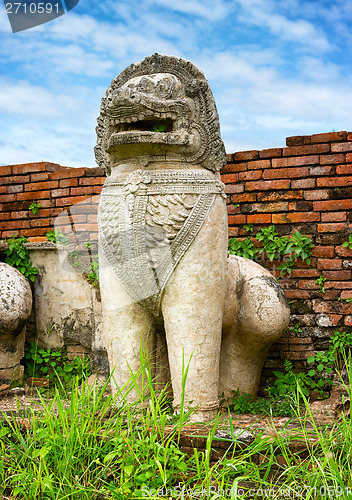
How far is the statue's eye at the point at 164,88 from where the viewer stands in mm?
2816

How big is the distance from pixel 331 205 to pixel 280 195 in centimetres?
38

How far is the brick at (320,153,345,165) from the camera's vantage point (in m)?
3.96

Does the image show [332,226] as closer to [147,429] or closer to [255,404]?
[255,404]

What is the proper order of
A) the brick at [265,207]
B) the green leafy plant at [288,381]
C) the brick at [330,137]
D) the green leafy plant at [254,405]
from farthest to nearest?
1. the brick at [265,207]
2. the brick at [330,137]
3. the green leafy plant at [288,381]
4. the green leafy plant at [254,405]

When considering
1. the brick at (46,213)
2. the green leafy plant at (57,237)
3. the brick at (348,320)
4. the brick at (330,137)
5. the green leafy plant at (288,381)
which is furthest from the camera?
the brick at (46,213)

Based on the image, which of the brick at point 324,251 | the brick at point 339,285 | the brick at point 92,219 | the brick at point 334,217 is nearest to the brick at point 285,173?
the brick at point 334,217

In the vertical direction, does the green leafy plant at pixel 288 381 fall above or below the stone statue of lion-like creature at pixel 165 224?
below

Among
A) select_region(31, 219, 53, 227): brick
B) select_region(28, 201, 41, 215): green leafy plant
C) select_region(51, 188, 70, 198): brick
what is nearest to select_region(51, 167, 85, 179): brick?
→ select_region(51, 188, 70, 198): brick

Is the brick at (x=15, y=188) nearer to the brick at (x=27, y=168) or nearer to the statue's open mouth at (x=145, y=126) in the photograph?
the brick at (x=27, y=168)

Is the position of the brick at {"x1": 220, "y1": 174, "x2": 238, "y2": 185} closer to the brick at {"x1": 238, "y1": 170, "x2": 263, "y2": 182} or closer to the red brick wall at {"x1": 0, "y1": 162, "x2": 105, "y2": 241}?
the brick at {"x1": 238, "y1": 170, "x2": 263, "y2": 182}

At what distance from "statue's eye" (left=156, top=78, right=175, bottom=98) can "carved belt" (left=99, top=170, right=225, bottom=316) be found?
0.40 metres

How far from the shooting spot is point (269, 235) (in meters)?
4.07

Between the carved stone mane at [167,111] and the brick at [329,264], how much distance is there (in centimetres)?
139

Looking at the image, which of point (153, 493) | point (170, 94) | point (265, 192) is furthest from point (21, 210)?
point (153, 493)
